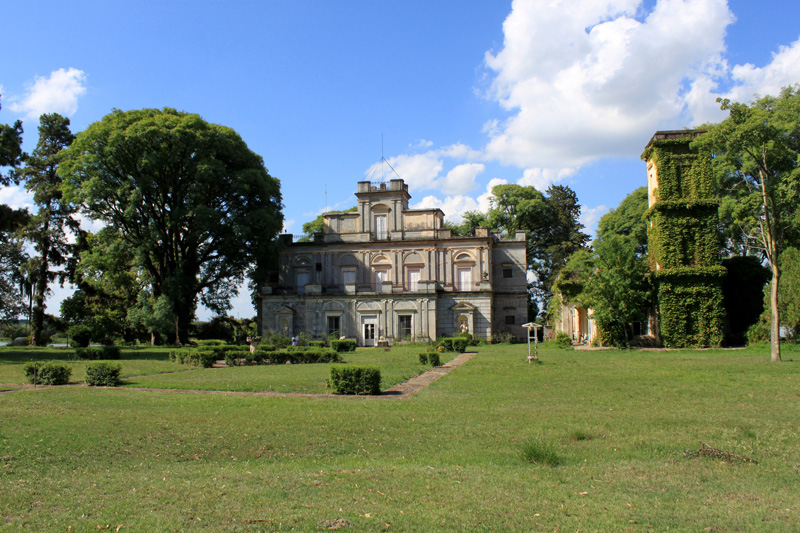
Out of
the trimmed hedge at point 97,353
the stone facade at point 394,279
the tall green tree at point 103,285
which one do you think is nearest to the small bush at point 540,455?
the trimmed hedge at point 97,353

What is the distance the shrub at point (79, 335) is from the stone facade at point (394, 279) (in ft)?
42.1

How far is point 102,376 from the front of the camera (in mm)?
16516

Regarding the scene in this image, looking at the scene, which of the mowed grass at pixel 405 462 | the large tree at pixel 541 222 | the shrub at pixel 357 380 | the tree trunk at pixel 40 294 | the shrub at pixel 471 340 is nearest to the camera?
the mowed grass at pixel 405 462

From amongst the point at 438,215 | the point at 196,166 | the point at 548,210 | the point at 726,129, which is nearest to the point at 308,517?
the point at 726,129

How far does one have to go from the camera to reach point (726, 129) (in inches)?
872

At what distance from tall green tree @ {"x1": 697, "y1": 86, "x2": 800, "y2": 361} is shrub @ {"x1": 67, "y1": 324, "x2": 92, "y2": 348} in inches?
1330

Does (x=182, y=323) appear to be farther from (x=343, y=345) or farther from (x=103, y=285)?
(x=343, y=345)

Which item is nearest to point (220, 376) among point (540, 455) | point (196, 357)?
point (196, 357)

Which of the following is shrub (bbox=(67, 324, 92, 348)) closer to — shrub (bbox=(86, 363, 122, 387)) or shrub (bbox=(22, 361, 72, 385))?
shrub (bbox=(22, 361, 72, 385))

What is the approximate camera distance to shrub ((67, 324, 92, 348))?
33.5m

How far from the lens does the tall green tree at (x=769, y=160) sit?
854 inches

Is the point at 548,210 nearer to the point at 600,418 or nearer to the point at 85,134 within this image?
the point at 85,134

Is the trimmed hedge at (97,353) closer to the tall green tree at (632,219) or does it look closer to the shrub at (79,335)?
the shrub at (79,335)

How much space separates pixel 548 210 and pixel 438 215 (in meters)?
14.9
